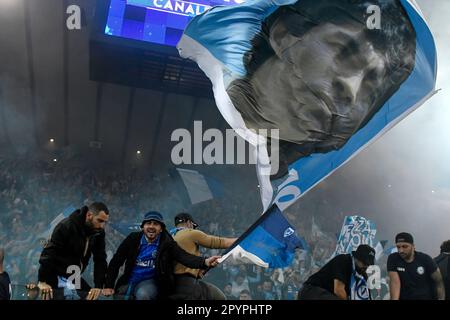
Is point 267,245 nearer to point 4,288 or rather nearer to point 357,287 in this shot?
point 357,287

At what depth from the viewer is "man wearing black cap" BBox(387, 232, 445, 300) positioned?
3.85m

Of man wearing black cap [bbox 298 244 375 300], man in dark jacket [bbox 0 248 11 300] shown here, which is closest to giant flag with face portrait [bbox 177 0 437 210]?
man wearing black cap [bbox 298 244 375 300]

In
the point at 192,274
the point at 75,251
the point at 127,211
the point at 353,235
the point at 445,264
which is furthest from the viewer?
the point at 127,211

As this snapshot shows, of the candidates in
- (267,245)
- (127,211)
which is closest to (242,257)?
(267,245)

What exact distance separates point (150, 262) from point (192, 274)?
334 mm

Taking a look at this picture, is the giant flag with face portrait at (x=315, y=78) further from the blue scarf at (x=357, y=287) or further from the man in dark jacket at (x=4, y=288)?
the man in dark jacket at (x=4, y=288)

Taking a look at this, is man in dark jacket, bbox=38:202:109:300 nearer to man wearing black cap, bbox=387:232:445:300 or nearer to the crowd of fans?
man wearing black cap, bbox=387:232:445:300

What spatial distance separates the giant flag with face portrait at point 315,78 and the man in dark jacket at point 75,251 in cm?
137

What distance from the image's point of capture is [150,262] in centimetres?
345

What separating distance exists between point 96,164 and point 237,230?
5048mm

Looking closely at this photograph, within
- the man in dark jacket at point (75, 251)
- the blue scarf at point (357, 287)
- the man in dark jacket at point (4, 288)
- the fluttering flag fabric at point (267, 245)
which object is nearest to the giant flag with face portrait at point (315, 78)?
the fluttering flag fabric at point (267, 245)

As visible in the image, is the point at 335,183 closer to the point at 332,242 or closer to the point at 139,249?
the point at 332,242

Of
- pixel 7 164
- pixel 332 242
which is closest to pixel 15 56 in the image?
pixel 7 164

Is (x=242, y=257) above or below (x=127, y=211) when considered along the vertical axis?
below
